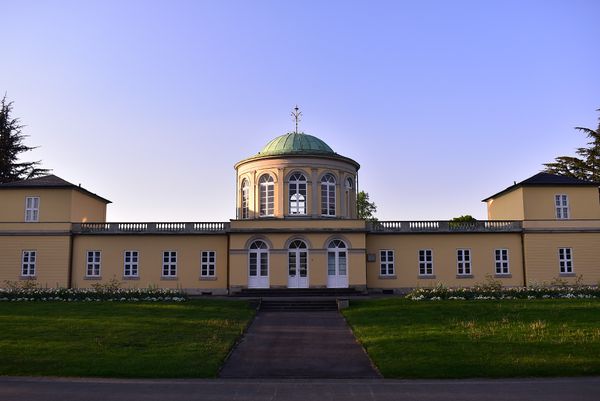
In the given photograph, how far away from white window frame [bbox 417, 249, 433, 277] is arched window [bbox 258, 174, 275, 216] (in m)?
9.77

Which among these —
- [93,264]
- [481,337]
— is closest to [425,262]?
[481,337]

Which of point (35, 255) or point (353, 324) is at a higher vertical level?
point (35, 255)

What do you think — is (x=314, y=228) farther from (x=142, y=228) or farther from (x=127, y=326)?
(x=127, y=326)

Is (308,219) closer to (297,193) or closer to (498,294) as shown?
(297,193)

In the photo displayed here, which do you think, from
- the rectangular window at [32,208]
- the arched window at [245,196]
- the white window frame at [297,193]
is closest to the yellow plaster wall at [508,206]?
the white window frame at [297,193]

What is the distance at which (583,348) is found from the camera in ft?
61.2

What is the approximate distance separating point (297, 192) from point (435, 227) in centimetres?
900

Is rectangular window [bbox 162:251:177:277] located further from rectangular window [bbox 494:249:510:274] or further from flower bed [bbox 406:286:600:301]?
rectangular window [bbox 494:249:510:274]

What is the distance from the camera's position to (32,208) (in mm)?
40469

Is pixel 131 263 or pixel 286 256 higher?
pixel 286 256

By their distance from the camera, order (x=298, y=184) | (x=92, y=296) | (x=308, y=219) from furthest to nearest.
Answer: (x=298, y=184)
(x=308, y=219)
(x=92, y=296)

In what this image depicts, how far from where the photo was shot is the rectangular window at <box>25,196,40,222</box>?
40406mm

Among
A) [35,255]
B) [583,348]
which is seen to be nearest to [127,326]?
[583,348]

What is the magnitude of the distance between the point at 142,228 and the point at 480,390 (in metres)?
29.7
